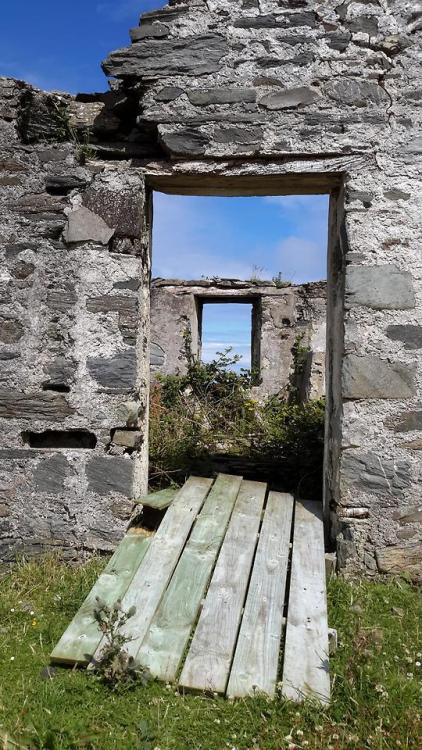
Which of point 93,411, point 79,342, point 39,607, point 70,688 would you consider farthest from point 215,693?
point 79,342

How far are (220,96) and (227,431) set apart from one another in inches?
153

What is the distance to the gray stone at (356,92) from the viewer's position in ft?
10.6

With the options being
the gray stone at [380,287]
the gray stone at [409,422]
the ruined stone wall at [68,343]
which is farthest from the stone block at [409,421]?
the ruined stone wall at [68,343]

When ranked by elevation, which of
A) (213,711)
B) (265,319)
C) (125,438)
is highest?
(265,319)

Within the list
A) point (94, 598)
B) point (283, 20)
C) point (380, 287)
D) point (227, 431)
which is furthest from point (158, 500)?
point (227, 431)

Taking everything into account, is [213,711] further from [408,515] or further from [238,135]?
[238,135]

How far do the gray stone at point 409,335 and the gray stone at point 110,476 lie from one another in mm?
1674

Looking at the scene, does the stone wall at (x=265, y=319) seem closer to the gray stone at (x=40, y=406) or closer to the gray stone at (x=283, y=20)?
the gray stone at (x=40, y=406)

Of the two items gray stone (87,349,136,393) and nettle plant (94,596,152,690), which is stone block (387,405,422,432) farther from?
nettle plant (94,596,152,690)

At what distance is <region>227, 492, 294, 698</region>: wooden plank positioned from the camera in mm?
2107

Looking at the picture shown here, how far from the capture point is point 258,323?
9383 millimetres

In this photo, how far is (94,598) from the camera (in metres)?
2.59

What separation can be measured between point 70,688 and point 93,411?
1556 mm

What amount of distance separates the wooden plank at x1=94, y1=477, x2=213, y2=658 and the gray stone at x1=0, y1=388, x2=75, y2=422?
843 mm
